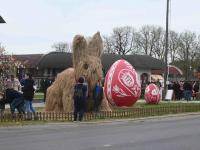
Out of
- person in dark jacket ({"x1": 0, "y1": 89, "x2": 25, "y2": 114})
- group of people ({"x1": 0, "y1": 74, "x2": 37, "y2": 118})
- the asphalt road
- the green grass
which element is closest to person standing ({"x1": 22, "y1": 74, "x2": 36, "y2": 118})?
group of people ({"x1": 0, "y1": 74, "x2": 37, "y2": 118})

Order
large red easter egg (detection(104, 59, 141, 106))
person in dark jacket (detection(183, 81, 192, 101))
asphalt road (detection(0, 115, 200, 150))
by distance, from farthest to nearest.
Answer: person in dark jacket (detection(183, 81, 192, 101))
large red easter egg (detection(104, 59, 141, 106))
asphalt road (detection(0, 115, 200, 150))

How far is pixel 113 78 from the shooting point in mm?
32719

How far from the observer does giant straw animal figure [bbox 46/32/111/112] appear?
26344 mm

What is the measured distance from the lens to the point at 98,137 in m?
17.3

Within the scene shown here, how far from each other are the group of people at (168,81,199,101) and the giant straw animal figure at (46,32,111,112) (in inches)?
783

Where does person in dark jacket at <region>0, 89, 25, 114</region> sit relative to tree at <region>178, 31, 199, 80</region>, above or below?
below

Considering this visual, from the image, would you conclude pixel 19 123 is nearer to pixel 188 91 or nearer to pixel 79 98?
pixel 79 98

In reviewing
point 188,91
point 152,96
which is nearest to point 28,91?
point 152,96

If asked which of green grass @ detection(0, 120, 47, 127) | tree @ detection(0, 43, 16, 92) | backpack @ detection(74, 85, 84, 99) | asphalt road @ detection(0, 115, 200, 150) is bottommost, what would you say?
asphalt road @ detection(0, 115, 200, 150)

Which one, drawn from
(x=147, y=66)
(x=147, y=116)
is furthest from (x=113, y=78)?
(x=147, y=66)

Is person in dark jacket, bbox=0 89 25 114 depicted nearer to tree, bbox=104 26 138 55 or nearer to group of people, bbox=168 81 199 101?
group of people, bbox=168 81 199 101

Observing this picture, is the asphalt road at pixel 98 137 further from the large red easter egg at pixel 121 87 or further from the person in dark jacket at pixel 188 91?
the person in dark jacket at pixel 188 91

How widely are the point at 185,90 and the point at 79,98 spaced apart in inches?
932

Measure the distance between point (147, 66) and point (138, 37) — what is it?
3977 cm
